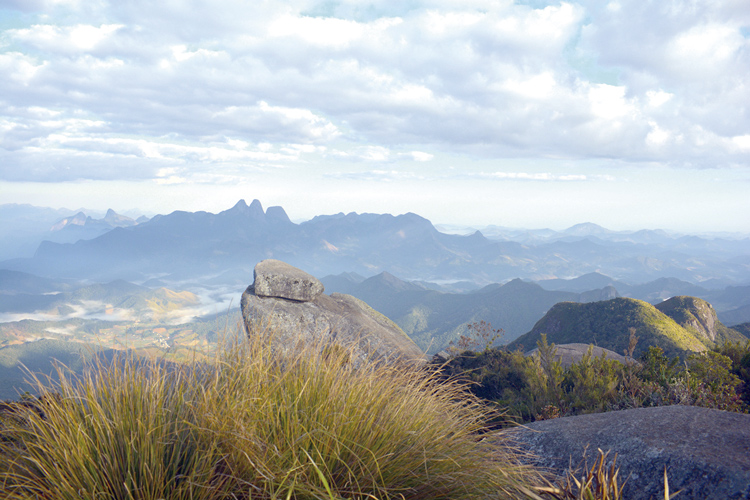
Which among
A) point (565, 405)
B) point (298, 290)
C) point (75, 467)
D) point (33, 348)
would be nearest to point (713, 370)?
point (565, 405)

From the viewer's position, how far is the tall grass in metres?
2.32

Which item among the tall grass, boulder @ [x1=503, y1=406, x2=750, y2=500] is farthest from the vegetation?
the tall grass

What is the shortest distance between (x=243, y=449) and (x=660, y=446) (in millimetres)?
3712

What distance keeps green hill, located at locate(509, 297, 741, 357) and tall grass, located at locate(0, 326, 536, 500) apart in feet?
130

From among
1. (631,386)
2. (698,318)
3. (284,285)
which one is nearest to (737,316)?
(698,318)

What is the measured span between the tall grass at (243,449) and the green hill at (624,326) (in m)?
39.6

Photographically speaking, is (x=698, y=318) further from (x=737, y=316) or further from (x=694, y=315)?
(x=737, y=316)

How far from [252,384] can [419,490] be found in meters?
1.45

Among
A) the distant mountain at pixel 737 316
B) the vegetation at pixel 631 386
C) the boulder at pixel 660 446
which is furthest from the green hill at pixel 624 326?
the distant mountain at pixel 737 316

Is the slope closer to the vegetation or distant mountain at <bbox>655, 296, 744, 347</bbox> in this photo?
distant mountain at <bbox>655, 296, 744, 347</bbox>

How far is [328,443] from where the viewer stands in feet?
8.35

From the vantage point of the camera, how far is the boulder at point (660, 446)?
305cm

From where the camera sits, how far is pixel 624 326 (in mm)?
48312

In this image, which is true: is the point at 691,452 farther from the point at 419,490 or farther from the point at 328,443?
the point at 328,443
